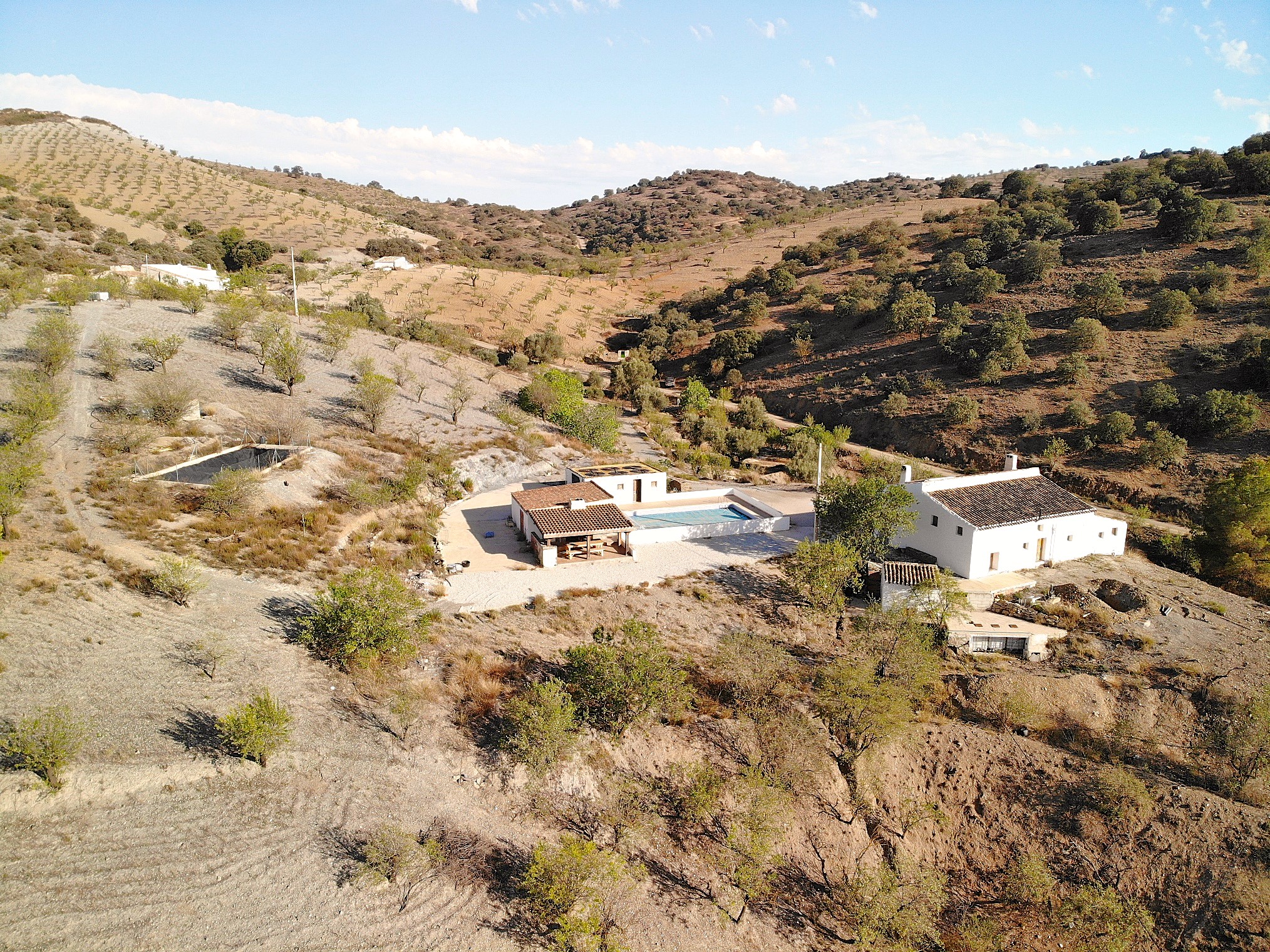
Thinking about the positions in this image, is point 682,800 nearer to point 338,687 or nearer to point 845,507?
point 338,687

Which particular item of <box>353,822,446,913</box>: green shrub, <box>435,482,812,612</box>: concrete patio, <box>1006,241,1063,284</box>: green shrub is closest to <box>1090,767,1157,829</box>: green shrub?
<box>435,482,812,612</box>: concrete patio

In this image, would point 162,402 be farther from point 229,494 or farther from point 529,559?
point 529,559

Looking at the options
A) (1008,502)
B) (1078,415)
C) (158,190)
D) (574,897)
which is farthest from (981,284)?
(158,190)

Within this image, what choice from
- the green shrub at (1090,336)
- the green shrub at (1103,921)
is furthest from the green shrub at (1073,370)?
the green shrub at (1103,921)

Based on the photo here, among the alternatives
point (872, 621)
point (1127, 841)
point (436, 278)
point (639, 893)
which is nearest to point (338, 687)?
point (639, 893)

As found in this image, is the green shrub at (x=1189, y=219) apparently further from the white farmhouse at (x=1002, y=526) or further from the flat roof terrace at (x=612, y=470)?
the flat roof terrace at (x=612, y=470)

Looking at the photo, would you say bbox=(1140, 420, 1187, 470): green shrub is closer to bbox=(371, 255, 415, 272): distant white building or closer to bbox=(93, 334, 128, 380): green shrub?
bbox=(93, 334, 128, 380): green shrub
